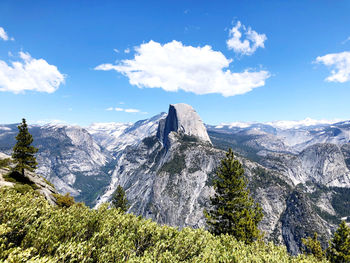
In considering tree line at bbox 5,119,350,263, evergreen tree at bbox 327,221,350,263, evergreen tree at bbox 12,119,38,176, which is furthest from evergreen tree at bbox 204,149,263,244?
evergreen tree at bbox 12,119,38,176

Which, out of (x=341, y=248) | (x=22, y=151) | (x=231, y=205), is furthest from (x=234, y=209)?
(x=22, y=151)

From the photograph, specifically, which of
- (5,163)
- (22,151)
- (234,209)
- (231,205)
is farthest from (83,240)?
(5,163)

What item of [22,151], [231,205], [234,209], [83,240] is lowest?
[234,209]

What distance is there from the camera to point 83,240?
459 inches

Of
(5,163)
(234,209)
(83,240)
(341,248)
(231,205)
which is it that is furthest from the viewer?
(341,248)

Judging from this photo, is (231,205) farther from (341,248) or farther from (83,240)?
(341,248)

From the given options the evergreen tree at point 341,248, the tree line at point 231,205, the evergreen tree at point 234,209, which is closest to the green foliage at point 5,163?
the tree line at point 231,205

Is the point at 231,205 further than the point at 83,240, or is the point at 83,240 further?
the point at 231,205

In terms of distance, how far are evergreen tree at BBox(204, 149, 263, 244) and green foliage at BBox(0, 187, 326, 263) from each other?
606 inches

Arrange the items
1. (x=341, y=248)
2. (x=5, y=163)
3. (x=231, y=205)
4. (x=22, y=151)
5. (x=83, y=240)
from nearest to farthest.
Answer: (x=83, y=240) < (x=231, y=205) < (x=22, y=151) < (x=5, y=163) < (x=341, y=248)

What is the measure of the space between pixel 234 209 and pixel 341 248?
31108mm

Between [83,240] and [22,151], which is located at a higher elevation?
[22,151]

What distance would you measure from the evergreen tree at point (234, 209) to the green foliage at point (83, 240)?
15400 millimetres

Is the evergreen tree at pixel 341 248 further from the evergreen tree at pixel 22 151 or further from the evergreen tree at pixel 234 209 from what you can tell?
the evergreen tree at pixel 22 151
